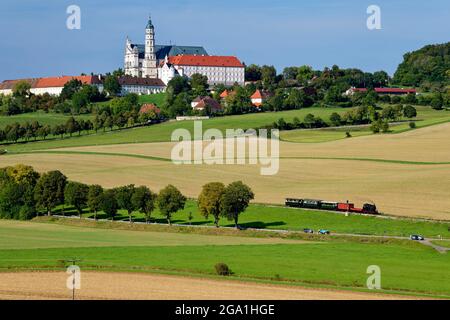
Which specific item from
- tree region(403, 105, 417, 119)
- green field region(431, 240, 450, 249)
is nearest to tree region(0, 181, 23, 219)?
green field region(431, 240, 450, 249)

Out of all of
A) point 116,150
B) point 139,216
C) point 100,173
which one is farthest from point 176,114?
point 139,216

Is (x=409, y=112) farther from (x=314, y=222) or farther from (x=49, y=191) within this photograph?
(x=314, y=222)

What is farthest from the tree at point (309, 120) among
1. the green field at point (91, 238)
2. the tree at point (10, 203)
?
the green field at point (91, 238)

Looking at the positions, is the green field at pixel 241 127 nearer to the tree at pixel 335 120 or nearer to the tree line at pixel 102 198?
the tree at pixel 335 120

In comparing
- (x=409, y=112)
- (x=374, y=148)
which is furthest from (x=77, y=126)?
(x=374, y=148)

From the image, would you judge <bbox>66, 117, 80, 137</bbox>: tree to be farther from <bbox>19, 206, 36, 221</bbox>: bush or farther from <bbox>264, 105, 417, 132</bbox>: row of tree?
<bbox>19, 206, 36, 221</bbox>: bush

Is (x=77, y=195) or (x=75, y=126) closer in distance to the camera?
(x=77, y=195)
